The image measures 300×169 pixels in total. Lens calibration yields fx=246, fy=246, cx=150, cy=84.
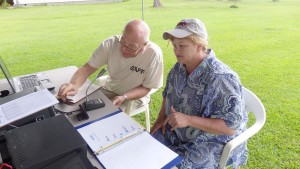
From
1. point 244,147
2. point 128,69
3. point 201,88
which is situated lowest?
point 244,147

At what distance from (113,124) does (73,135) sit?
404mm

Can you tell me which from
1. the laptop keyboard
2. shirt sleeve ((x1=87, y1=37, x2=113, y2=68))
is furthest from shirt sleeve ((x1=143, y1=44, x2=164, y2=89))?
the laptop keyboard

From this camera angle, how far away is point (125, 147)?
1151 mm

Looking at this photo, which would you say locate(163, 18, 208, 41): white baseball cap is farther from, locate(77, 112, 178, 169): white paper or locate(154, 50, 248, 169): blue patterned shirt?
locate(77, 112, 178, 169): white paper

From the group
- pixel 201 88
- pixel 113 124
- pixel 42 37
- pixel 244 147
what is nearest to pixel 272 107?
pixel 244 147

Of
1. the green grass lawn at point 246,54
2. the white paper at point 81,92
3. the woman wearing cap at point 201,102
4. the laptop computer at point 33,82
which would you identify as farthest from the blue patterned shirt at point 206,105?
the laptop computer at point 33,82

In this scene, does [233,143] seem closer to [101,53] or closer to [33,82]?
[101,53]

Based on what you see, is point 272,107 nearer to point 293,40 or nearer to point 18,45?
point 293,40

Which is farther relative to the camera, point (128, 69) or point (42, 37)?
point (42, 37)

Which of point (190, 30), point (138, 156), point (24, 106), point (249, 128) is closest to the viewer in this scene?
point (138, 156)

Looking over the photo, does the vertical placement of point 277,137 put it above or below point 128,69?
below

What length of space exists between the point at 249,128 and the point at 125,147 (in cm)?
75

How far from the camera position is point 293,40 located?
22.0 feet

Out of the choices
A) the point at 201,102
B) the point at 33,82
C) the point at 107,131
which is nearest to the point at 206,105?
the point at 201,102
